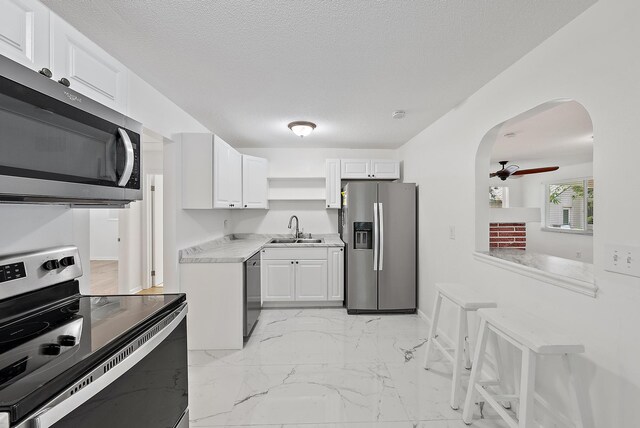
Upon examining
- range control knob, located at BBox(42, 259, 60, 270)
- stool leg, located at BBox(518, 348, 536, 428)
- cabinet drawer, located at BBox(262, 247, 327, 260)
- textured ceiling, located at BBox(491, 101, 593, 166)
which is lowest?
stool leg, located at BBox(518, 348, 536, 428)

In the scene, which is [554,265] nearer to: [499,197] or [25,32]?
[25,32]

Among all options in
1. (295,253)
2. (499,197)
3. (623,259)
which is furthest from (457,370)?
(499,197)

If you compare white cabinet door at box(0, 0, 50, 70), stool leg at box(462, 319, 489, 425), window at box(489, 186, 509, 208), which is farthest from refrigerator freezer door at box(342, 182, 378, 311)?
window at box(489, 186, 509, 208)

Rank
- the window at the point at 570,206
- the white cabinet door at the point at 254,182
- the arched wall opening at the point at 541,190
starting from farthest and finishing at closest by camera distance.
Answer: the window at the point at 570,206 < the white cabinet door at the point at 254,182 < the arched wall opening at the point at 541,190

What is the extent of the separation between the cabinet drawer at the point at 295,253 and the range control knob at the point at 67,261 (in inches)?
94.1

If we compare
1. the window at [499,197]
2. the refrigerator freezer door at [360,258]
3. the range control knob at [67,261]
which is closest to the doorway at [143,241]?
the refrigerator freezer door at [360,258]

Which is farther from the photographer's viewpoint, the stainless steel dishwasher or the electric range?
the stainless steel dishwasher

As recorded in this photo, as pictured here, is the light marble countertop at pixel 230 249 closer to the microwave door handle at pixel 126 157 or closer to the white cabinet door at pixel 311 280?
the white cabinet door at pixel 311 280

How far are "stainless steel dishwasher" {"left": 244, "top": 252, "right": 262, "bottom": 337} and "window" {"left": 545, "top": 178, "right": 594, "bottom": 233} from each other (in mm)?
5764

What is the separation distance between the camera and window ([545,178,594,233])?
17.4ft

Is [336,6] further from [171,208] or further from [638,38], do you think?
[171,208]

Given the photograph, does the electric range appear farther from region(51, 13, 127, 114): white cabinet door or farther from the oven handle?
region(51, 13, 127, 114): white cabinet door

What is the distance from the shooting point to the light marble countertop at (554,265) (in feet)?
5.13

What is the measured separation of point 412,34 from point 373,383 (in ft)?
7.66
